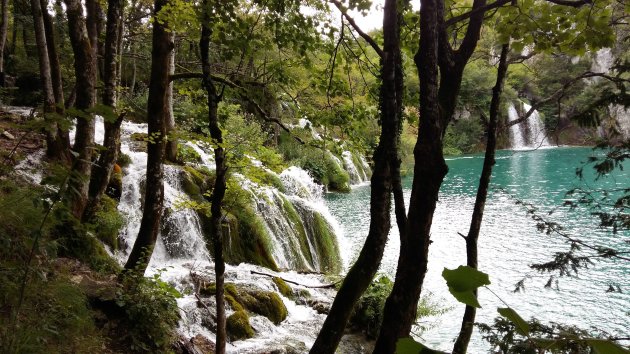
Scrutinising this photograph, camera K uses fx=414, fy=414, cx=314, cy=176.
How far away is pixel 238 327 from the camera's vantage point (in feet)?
21.6

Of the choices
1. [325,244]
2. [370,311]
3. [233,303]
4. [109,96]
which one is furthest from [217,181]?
[325,244]

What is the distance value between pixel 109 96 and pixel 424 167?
227 inches

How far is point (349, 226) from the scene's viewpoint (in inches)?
615

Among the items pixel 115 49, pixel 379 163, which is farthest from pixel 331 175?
pixel 379 163

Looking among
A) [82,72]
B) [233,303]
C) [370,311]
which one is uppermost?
[82,72]

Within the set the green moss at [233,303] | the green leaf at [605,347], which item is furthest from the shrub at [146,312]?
the green leaf at [605,347]

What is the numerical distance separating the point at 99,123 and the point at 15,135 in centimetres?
377

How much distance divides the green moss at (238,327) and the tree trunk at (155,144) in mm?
1879

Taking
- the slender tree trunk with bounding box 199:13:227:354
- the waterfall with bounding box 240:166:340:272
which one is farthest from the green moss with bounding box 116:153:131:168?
the slender tree trunk with bounding box 199:13:227:354

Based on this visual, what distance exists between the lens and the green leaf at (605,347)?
0.46m

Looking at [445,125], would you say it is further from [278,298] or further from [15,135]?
[15,135]

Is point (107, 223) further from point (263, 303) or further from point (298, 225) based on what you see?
point (298, 225)

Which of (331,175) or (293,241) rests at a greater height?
(331,175)

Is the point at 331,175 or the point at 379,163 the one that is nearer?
the point at 379,163
